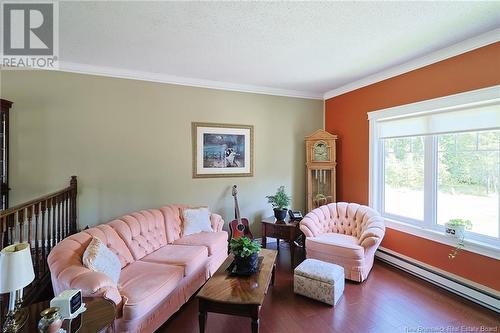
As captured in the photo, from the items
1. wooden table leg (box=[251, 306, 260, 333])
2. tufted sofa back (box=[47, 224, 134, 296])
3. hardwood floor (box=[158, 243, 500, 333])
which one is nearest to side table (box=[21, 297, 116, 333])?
tufted sofa back (box=[47, 224, 134, 296])

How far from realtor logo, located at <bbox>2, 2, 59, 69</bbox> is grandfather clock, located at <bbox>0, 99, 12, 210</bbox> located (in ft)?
1.80

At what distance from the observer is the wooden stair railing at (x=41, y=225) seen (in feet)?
6.53

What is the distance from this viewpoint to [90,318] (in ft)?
4.76

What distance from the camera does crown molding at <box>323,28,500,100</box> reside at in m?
2.51

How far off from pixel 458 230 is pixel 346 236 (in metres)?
1.26

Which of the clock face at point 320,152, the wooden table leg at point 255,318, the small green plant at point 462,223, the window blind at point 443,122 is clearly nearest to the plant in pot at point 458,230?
A: the small green plant at point 462,223

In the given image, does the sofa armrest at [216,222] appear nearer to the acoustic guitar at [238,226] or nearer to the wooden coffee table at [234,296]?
the acoustic guitar at [238,226]

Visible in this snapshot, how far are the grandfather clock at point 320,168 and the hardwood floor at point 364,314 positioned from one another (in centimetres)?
169

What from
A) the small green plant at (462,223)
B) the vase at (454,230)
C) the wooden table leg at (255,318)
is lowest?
the wooden table leg at (255,318)

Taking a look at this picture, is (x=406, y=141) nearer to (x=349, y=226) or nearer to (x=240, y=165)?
(x=349, y=226)

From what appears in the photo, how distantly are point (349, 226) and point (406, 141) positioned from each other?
1.48m

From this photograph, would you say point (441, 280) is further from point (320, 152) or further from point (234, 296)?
point (234, 296)

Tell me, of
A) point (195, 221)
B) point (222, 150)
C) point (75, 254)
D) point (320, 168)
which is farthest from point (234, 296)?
point (320, 168)

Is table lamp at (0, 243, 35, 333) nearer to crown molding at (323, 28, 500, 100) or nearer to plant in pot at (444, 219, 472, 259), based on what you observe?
plant in pot at (444, 219, 472, 259)
